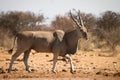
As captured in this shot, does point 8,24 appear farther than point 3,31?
Result: Yes

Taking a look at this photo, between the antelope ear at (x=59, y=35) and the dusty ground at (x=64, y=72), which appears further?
the antelope ear at (x=59, y=35)

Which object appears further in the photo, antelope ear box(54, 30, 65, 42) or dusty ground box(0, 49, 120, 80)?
antelope ear box(54, 30, 65, 42)

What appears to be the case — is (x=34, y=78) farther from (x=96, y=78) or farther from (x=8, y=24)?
(x=8, y=24)

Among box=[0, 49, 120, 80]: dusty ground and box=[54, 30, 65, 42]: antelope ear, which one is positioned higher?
box=[54, 30, 65, 42]: antelope ear

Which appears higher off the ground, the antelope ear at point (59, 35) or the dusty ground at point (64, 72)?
the antelope ear at point (59, 35)

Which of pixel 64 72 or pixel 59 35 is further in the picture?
pixel 59 35

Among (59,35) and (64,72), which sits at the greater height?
(59,35)

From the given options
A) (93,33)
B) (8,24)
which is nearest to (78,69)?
(93,33)

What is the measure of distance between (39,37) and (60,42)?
0.84 m

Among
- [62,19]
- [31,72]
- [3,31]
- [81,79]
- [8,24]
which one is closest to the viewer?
[81,79]

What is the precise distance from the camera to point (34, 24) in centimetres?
3434

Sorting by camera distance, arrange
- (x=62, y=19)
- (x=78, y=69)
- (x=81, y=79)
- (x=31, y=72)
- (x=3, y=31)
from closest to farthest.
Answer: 1. (x=81, y=79)
2. (x=31, y=72)
3. (x=78, y=69)
4. (x=3, y=31)
5. (x=62, y=19)

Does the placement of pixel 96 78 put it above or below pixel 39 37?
below

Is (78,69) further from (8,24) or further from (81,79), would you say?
(8,24)
